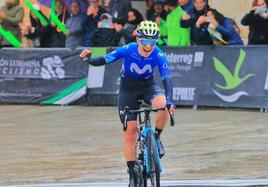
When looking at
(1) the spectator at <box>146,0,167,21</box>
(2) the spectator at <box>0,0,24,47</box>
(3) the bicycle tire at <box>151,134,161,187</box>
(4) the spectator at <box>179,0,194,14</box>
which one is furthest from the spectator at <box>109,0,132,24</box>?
(3) the bicycle tire at <box>151,134,161,187</box>

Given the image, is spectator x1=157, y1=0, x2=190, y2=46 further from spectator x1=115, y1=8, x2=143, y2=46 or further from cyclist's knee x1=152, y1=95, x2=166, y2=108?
cyclist's knee x1=152, y1=95, x2=166, y2=108

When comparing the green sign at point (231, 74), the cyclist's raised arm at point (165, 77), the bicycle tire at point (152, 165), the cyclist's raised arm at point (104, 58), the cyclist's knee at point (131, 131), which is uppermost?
the cyclist's raised arm at point (104, 58)

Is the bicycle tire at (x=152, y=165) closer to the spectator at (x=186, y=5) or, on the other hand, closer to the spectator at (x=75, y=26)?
the spectator at (x=186, y=5)

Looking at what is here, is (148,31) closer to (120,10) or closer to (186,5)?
(186,5)

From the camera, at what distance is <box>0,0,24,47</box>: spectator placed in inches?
765

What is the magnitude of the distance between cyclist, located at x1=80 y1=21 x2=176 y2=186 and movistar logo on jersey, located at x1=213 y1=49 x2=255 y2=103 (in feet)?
24.8

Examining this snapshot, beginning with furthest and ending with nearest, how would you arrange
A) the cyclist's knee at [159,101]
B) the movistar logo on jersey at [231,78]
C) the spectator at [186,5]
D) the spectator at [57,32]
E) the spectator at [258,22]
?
the spectator at [57,32] → the spectator at [186,5] → the movistar logo on jersey at [231,78] → the spectator at [258,22] → the cyclist's knee at [159,101]

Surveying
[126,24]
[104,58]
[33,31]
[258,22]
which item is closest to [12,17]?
[33,31]

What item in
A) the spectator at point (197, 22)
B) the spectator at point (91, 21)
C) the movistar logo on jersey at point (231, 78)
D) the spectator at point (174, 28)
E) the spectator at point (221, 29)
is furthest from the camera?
the spectator at point (91, 21)

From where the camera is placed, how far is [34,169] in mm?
10562

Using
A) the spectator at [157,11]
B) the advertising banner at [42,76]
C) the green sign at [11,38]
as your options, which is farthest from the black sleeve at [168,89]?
the green sign at [11,38]

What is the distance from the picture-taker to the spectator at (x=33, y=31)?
752 inches

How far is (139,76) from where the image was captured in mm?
8656

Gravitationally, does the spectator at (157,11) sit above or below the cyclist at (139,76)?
above
